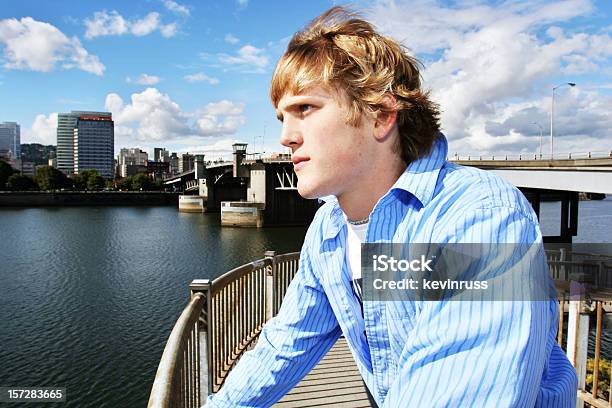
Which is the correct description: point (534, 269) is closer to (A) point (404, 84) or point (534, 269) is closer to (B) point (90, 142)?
(A) point (404, 84)

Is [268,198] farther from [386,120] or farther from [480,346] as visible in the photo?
[480,346]

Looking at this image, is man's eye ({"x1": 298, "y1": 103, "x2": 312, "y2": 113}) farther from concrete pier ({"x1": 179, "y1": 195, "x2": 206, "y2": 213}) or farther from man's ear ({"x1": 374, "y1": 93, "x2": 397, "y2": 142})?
concrete pier ({"x1": 179, "y1": 195, "x2": 206, "y2": 213})

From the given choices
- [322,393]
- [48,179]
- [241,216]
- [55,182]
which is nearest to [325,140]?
[322,393]

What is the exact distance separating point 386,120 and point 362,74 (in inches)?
5.3

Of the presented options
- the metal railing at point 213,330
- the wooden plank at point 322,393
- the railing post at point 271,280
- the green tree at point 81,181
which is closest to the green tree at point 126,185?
the green tree at point 81,181

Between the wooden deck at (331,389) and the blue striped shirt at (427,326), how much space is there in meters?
2.73

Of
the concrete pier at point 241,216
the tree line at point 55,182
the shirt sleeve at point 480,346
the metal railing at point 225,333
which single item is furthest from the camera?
the tree line at point 55,182

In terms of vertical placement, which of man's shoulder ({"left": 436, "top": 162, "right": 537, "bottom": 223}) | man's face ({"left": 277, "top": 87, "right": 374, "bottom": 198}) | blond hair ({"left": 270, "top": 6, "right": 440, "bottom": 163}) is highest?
blond hair ({"left": 270, "top": 6, "right": 440, "bottom": 163})

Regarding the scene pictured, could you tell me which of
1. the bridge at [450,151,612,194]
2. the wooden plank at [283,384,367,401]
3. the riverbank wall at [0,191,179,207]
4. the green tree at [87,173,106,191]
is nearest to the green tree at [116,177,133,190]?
the green tree at [87,173,106,191]

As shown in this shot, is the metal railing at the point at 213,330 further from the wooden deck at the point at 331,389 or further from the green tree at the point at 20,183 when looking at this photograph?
the green tree at the point at 20,183

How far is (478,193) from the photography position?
0.91m

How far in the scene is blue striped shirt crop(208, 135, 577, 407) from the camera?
0.78 m

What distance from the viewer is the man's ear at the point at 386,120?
46.0 inches

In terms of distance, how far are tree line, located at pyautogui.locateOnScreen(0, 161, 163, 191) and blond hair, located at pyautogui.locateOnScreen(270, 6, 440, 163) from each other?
98.6m
